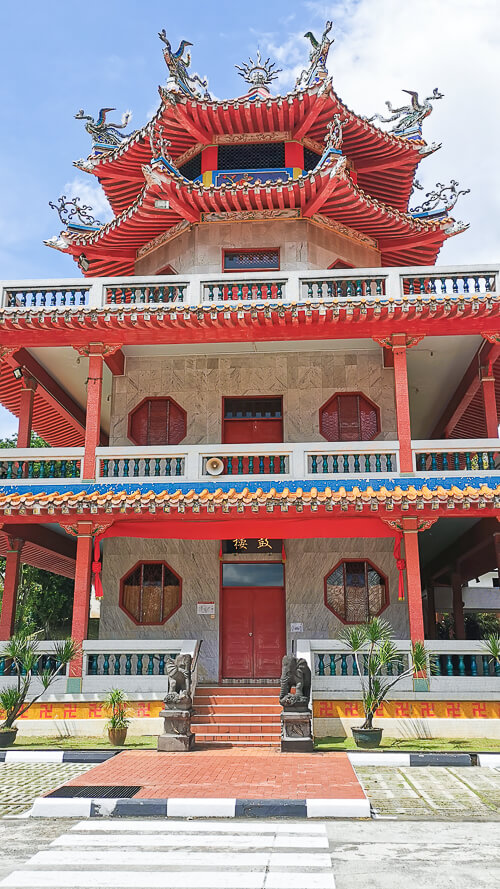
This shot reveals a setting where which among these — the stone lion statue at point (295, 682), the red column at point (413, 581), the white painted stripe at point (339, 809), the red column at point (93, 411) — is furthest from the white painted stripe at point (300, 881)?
the red column at point (93, 411)

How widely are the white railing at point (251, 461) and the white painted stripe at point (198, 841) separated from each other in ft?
26.8

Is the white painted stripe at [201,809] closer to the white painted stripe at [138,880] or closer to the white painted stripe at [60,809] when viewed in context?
the white painted stripe at [60,809]

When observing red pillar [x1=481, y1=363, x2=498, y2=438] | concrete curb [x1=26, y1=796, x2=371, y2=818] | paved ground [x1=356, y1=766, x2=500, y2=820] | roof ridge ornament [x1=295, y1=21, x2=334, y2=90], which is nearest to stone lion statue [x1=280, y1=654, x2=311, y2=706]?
paved ground [x1=356, y1=766, x2=500, y2=820]

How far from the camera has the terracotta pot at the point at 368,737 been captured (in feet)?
36.6

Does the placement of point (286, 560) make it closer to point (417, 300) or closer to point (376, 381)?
point (376, 381)

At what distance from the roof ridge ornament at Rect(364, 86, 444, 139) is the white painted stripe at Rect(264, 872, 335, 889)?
17.5 m

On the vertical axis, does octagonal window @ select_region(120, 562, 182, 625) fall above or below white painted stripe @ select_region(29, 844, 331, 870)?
above

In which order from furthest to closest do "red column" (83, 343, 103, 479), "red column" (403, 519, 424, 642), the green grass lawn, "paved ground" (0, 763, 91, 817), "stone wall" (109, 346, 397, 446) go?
"stone wall" (109, 346, 397, 446) < "red column" (83, 343, 103, 479) < "red column" (403, 519, 424, 642) < the green grass lawn < "paved ground" (0, 763, 91, 817)

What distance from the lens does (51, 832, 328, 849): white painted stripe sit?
20.3 feet

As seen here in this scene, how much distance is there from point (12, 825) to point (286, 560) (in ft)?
30.6

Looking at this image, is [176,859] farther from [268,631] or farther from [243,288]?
[243,288]

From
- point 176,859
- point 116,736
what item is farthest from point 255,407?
point 176,859

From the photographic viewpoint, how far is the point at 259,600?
15562 mm

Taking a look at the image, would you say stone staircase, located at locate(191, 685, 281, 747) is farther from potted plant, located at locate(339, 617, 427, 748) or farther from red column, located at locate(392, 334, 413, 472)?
red column, located at locate(392, 334, 413, 472)
